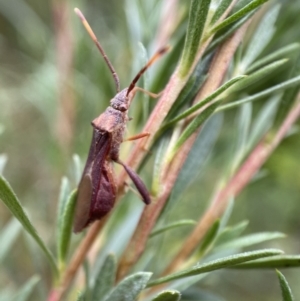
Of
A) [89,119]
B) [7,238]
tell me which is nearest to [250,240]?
[7,238]

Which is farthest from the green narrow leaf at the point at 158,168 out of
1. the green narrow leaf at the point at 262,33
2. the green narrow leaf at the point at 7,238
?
the green narrow leaf at the point at 7,238

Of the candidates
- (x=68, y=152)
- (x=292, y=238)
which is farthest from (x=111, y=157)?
(x=292, y=238)

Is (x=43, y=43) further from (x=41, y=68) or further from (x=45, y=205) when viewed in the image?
(x=45, y=205)

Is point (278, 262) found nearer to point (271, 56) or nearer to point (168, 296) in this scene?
point (168, 296)

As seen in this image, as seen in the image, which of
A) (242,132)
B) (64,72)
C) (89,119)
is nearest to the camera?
(242,132)

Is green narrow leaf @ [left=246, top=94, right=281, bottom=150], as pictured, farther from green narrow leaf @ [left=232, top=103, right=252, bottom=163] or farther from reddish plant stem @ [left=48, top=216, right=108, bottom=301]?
reddish plant stem @ [left=48, top=216, right=108, bottom=301]

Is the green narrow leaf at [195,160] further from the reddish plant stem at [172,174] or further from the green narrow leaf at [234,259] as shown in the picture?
the green narrow leaf at [234,259]
